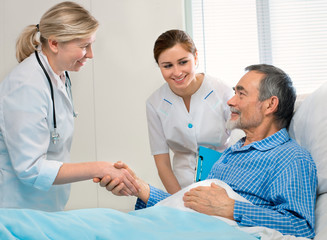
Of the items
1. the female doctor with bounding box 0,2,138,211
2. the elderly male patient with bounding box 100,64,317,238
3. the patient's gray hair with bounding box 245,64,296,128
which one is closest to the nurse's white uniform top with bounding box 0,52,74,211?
the female doctor with bounding box 0,2,138,211

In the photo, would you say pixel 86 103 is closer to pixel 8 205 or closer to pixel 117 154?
pixel 117 154

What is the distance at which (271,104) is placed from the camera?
5.69ft

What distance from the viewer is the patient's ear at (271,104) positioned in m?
1.73

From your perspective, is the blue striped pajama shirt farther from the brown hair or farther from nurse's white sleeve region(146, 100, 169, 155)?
the brown hair

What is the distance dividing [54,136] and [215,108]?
2.70 ft

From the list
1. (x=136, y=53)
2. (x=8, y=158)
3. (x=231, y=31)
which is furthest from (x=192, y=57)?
(x=231, y=31)

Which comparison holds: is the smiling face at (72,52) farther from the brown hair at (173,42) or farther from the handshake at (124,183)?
the handshake at (124,183)

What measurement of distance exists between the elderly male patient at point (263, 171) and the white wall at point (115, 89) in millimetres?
1448

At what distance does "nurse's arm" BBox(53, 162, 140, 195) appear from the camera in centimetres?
174

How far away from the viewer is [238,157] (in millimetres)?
1712

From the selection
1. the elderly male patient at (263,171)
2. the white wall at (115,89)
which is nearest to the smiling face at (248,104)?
the elderly male patient at (263,171)

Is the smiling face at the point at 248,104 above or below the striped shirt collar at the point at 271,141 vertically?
above

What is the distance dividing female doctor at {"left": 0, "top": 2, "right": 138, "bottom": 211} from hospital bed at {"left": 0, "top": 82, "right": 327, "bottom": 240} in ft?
1.51

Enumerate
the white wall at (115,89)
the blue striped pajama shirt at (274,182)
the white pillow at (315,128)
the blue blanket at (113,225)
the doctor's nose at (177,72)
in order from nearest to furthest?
the blue blanket at (113,225) → the blue striped pajama shirt at (274,182) → the white pillow at (315,128) → the doctor's nose at (177,72) → the white wall at (115,89)
